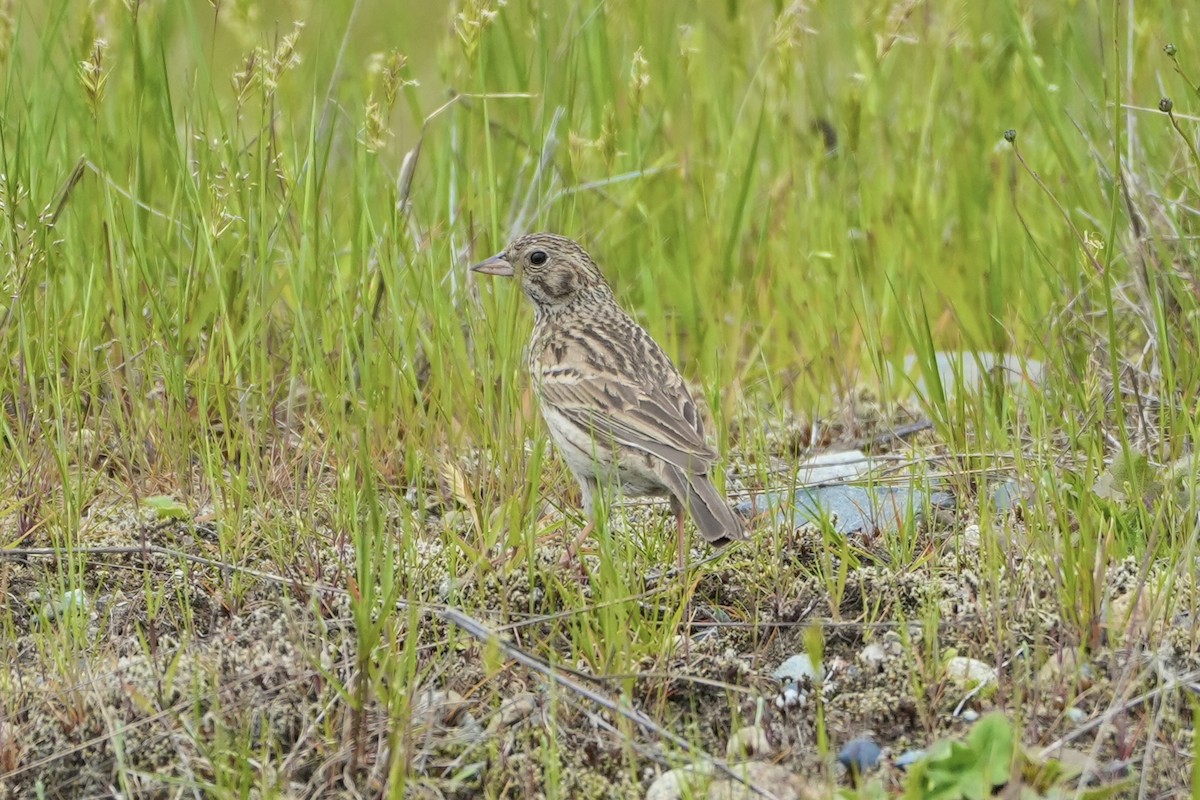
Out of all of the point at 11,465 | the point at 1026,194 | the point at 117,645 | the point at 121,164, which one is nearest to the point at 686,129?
the point at 1026,194

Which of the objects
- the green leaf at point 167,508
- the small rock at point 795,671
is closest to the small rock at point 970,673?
the small rock at point 795,671

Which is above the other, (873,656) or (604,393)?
(604,393)

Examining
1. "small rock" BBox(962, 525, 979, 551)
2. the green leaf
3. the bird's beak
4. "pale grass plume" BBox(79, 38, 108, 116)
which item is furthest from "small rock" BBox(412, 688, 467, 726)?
the bird's beak

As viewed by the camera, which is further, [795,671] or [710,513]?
[710,513]

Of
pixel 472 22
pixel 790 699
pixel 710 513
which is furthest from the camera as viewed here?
pixel 472 22

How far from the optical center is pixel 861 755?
139 inches

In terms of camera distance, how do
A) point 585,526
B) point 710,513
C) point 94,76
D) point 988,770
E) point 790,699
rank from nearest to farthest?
point 988,770 < point 790,699 < point 710,513 < point 94,76 < point 585,526

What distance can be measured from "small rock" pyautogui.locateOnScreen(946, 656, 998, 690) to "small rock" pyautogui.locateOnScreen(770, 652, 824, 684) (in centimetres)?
31

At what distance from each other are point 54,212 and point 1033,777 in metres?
3.48

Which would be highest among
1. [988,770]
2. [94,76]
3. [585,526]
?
[94,76]

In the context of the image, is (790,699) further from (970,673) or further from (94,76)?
(94,76)

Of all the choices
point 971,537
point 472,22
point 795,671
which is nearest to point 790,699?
point 795,671

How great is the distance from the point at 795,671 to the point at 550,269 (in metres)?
2.59

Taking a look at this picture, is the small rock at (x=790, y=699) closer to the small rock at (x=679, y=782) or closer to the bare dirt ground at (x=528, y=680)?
the bare dirt ground at (x=528, y=680)
